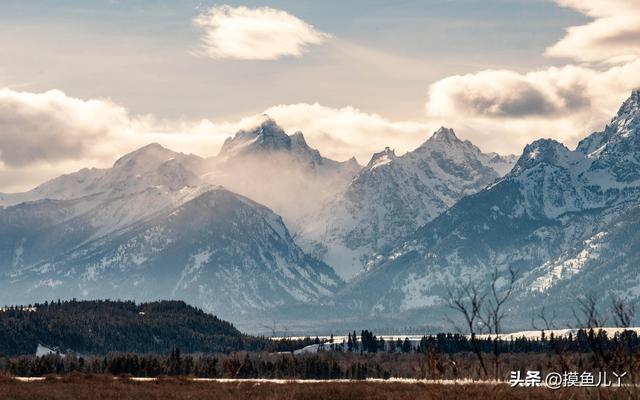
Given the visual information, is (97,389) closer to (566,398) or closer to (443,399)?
(443,399)

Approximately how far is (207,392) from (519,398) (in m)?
33.7

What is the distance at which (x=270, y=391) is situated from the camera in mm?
117312

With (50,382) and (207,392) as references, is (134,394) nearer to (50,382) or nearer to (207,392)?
(207,392)

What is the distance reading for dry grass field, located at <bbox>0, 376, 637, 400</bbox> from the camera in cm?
10844

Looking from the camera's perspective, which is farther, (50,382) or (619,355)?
(50,382)

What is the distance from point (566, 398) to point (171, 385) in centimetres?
4876

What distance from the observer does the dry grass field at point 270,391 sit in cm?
10844

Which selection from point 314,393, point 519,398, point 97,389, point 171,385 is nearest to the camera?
point 519,398

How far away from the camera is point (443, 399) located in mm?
104500

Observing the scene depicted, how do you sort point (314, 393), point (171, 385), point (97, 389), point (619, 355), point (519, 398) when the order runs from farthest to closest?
point (171, 385), point (97, 389), point (314, 393), point (519, 398), point (619, 355)

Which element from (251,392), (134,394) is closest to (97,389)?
(134,394)

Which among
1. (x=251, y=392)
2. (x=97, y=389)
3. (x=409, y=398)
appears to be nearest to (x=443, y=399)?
(x=409, y=398)

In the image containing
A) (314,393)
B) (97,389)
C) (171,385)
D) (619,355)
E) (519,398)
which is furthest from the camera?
(171,385)

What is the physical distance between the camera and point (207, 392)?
11931cm
